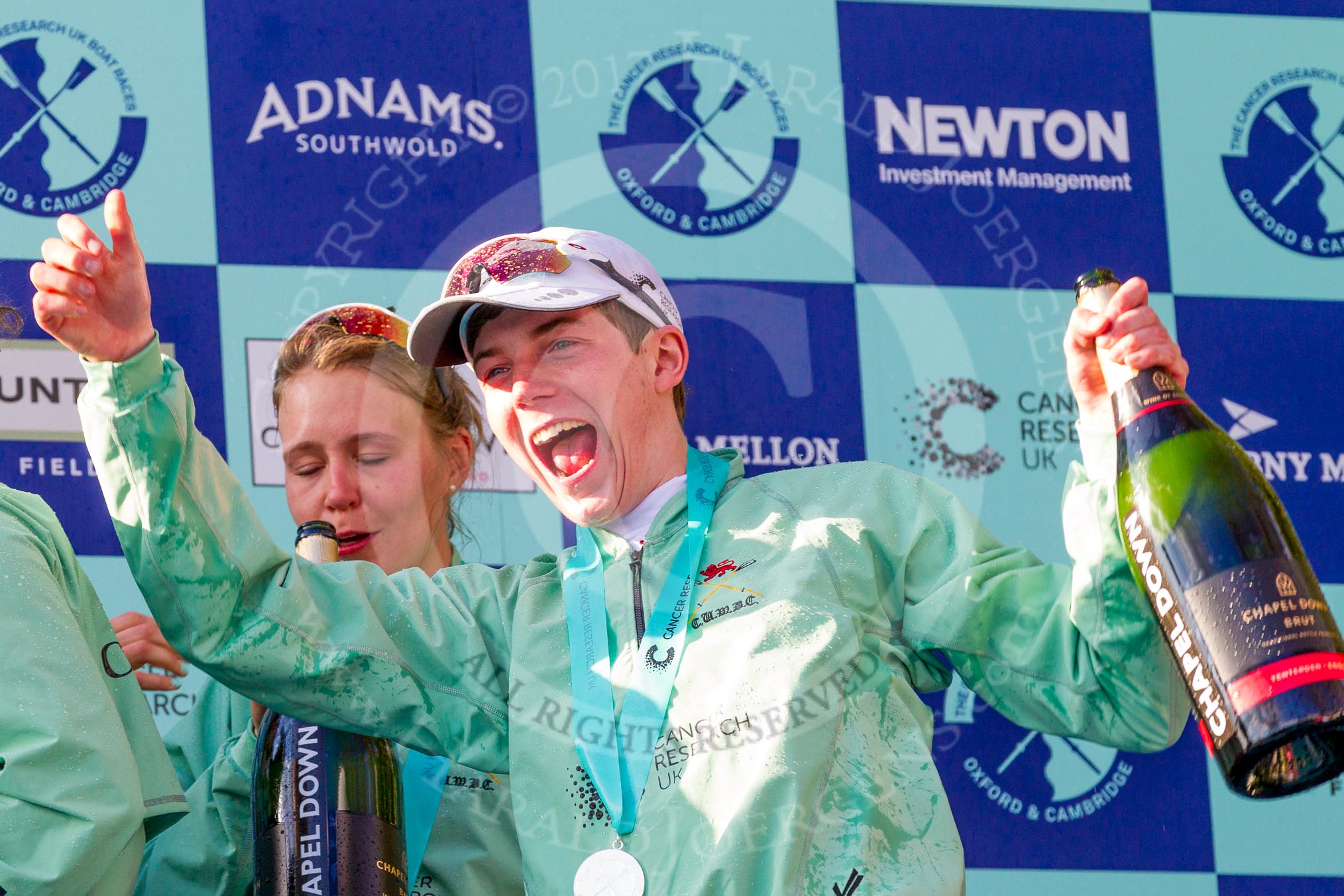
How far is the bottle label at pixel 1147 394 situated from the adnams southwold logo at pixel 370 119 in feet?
4.62

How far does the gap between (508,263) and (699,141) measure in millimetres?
924

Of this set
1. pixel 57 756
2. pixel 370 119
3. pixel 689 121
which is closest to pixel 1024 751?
pixel 689 121

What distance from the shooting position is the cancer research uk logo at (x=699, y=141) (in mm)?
2836

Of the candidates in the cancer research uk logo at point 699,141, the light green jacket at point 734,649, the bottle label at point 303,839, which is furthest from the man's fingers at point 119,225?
the cancer research uk logo at point 699,141

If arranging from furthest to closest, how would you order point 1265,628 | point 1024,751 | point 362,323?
1. point 1024,751
2. point 362,323
3. point 1265,628

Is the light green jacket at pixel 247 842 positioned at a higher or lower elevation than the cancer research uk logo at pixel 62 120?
lower

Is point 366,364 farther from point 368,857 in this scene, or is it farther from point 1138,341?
point 1138,341

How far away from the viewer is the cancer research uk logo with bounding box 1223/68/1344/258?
9.77 feet

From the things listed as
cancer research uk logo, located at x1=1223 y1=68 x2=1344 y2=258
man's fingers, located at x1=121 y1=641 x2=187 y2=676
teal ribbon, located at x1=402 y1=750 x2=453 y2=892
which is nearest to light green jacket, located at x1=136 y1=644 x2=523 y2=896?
teal ribbon, located at x1=402 y1=750 x2=453 y2=892

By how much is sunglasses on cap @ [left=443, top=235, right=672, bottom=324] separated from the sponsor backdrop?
660mm

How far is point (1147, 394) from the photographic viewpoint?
1.66m

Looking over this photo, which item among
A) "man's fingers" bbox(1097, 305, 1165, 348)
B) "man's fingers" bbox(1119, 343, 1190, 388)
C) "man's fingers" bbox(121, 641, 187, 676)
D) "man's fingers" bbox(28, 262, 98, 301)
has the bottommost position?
"man's fingers" bbox(121, 641, 187, 676)

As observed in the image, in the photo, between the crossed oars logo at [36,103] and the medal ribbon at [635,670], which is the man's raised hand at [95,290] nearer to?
the medal ribbon at [635,670]

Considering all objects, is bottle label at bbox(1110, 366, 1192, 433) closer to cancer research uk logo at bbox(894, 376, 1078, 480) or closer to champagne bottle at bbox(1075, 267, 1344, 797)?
champagne bottle at bbox(1075, 267, 1344, 797)
